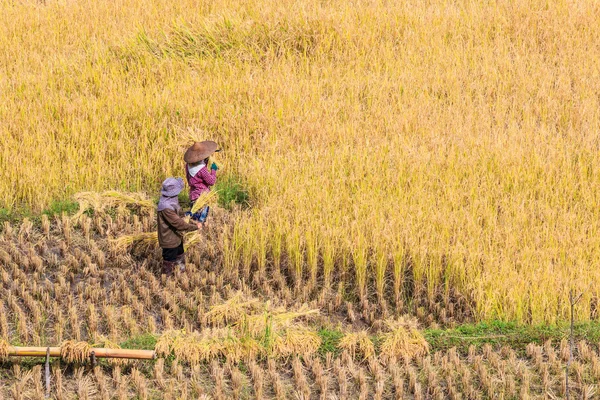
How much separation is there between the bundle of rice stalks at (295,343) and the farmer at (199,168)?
66.9 inches

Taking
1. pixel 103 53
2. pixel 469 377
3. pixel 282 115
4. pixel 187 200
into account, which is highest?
pixel 103 53

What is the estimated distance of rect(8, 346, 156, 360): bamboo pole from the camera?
5012 millimetres

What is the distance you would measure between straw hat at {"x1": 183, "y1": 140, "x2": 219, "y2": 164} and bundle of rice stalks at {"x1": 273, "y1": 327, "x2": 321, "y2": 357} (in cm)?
171

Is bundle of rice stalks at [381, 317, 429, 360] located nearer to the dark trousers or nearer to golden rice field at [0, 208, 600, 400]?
golden rice field at [0, 208, 600, 400]

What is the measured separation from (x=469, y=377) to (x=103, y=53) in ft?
18.8

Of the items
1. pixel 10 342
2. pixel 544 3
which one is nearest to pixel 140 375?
pixel 10 342

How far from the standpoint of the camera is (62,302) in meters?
5.85

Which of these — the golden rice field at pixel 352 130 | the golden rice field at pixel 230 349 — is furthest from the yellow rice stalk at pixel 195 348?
the golden rice field at pixel 352 130

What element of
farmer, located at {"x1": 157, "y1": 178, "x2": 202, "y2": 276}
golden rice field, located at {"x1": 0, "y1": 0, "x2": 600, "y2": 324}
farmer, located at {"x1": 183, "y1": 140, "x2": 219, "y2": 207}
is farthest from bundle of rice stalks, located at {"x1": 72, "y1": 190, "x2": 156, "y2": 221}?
farmer, located at {"x1": 157, "y1": 178, "x2": 202, "y2": 276}

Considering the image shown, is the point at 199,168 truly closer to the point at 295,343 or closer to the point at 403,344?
the point at 295,343

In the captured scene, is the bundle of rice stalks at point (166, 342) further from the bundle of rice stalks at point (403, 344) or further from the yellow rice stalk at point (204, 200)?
the yellow rice stalk at point (204, 200)

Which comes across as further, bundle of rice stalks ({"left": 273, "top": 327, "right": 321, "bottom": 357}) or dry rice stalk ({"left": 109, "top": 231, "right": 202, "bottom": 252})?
dry rice stalk ({"left": 109, "top": 231, "right": 202, "bottom": 252})

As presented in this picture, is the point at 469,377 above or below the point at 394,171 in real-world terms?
below

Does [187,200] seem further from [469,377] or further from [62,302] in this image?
[469,377]
